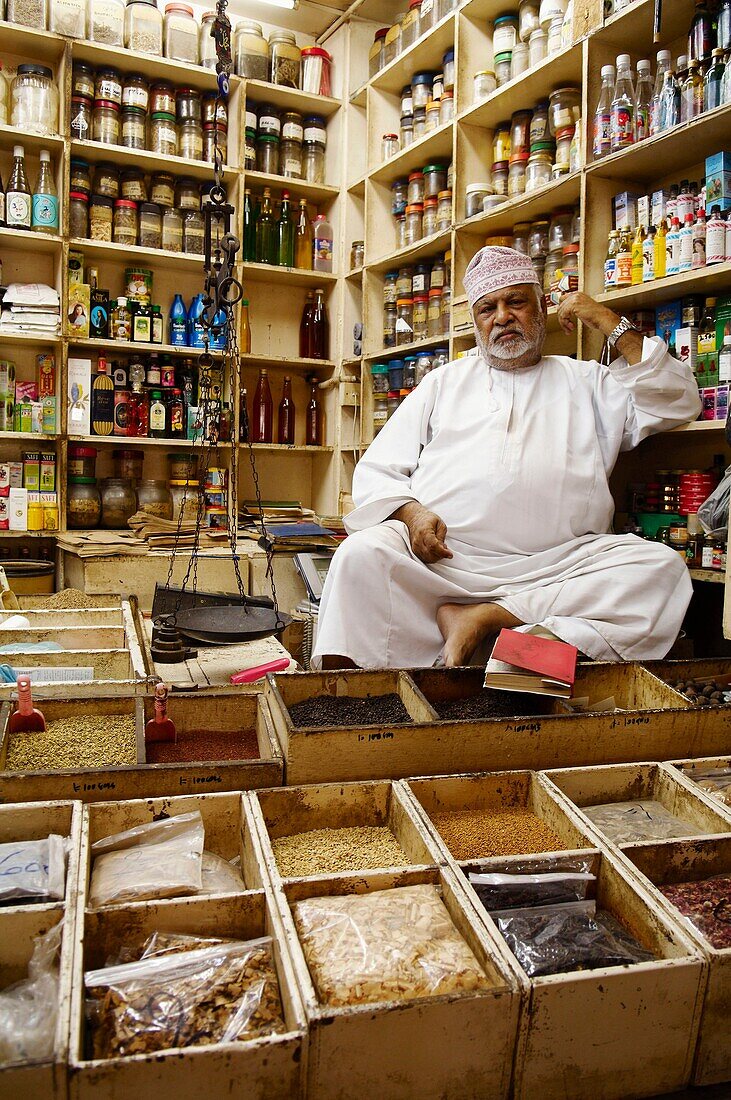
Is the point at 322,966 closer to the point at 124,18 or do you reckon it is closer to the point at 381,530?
the point at 381,530

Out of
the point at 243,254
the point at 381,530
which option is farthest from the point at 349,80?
the point at 381,530

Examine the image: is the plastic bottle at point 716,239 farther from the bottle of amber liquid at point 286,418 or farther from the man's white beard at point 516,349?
the bottle of amber liquid at point 286,418

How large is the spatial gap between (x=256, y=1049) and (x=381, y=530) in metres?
1.68

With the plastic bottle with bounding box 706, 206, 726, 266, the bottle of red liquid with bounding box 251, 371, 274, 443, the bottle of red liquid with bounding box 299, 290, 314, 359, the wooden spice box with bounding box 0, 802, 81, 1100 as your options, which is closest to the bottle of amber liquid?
the bottle of red liquid with bounding box 251, 371, 274, 443

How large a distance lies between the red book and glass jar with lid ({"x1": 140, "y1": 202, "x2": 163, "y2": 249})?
3.12m

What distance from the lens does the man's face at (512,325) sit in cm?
256

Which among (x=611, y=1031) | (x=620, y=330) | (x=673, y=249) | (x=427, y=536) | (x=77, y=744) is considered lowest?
(x=611, y=1031)

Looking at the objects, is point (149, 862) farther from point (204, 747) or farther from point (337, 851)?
point (204, 747)

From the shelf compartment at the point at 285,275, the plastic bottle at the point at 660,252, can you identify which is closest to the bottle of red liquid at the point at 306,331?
the shelf compartment at the point at 285,275

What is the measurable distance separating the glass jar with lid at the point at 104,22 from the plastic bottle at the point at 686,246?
9.13 feet

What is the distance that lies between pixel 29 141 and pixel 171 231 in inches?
27.5

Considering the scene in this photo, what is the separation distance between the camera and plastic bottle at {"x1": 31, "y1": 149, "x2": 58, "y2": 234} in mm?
3594

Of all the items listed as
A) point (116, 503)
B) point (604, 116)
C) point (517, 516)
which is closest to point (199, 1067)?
point (517, 516)

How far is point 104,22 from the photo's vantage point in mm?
3646
